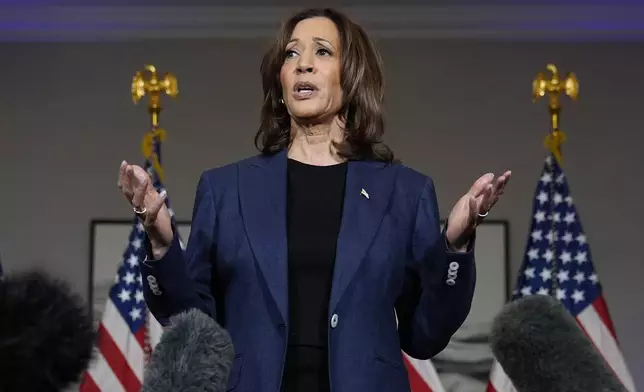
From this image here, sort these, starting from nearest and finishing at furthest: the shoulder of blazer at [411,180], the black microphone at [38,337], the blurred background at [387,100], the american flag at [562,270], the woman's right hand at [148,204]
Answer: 1. the black microphone at [38,337]
2. the woman's right hand at [148,204]
3. the shoulder of blazer at [411,180]
4. the american flag at [562,270]
5. the blurred background at [387,100]

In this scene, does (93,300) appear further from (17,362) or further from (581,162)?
(17,362)

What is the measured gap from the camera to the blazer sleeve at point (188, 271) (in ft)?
5.48

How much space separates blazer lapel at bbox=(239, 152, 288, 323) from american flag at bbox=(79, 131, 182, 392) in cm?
227

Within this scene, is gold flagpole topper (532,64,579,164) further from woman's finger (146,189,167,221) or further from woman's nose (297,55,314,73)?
woman's finger (146,189,167,221)

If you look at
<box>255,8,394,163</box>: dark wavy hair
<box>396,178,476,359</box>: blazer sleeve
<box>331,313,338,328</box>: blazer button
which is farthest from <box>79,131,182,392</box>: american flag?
<box>331,313,338,328</box>: blazer button

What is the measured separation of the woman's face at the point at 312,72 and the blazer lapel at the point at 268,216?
103mm

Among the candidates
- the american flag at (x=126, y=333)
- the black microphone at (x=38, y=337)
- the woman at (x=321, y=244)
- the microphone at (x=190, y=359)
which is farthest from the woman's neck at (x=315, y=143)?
the american flag at (x=126, y=333)

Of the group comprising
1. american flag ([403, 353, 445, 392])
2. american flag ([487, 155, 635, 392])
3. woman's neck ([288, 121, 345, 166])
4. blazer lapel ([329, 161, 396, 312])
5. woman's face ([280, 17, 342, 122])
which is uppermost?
woman's face ([280, 17, 342, 122])

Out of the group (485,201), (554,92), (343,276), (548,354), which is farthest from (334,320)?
(554,92)

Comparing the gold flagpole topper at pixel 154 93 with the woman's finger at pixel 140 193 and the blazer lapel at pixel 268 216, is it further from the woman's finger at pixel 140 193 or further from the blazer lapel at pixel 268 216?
the woman's finger at pixel 140 193

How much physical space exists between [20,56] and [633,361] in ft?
10.9

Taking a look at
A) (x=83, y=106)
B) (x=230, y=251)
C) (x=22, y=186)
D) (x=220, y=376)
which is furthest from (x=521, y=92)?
(x=220, y=376)

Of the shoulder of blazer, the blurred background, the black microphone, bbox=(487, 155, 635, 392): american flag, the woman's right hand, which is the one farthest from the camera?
the blurred background

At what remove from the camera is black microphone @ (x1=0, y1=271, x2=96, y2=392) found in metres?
0.72
